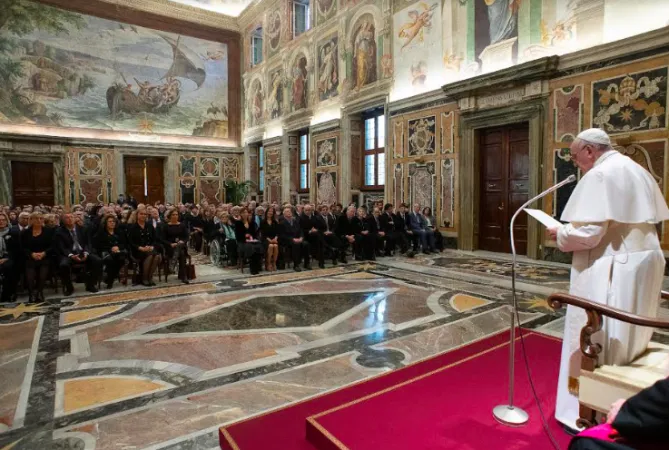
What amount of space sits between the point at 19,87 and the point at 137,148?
14.9 feet

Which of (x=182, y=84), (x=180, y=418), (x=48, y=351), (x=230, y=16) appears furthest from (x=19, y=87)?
(x=180, y=418)

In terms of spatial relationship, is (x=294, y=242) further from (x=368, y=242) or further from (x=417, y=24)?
(x=417, y=24)

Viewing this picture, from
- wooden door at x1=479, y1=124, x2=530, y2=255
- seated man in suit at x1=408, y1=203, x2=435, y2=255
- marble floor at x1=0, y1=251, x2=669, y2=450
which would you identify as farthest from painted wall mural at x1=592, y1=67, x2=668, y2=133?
seated man in suit at x1=408, y1=203, x2=435, y2=255

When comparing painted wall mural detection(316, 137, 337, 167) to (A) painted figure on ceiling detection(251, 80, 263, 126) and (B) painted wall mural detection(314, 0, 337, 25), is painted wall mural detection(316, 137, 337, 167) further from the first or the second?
(A) painted figure on ceiling detection(251, 80, 263, 126)

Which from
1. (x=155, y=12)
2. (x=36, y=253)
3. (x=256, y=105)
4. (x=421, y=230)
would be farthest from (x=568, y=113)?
(x=155, y=12)

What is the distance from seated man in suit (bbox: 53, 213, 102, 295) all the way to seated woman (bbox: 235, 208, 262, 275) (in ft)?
8.00

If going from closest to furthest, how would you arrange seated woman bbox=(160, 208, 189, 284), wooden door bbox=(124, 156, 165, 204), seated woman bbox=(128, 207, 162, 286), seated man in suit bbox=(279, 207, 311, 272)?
seated woman bbox=(128, 207, 162, 286)
seated woman bbox=(160, 208, 189, 284)
seated man in suit bbox=(279, 207, 311, 272)
wooden door bbox=(124, 156, 165, 204)

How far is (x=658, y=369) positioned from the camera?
2.18 m

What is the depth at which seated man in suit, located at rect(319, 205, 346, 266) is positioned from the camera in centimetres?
934

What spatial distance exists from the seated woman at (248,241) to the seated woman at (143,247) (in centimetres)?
153

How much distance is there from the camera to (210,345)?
169 inches

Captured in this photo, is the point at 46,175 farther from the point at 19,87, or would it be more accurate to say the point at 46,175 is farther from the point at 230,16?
the point at 230,16

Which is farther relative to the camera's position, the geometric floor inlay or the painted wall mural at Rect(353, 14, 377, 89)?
the painted wall mural at Rect(353, 14, 377, 89)

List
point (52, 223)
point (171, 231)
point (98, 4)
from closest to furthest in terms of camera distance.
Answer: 1. point (52, 223)
2. point (171, 231)
3. point (98, 4)
